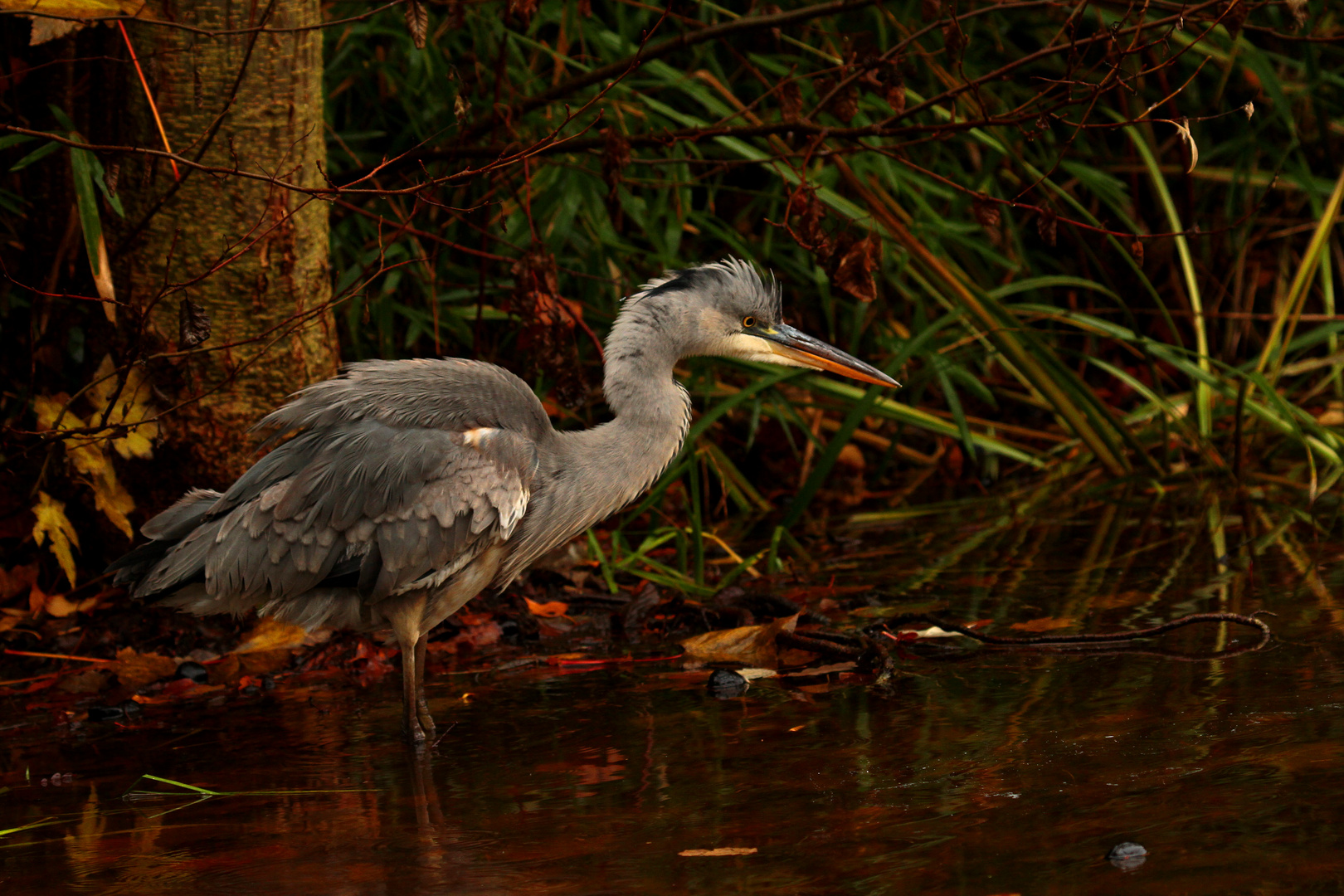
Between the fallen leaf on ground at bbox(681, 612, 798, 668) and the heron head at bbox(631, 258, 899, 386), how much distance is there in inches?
38.6

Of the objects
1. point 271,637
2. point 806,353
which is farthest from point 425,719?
point 806,353

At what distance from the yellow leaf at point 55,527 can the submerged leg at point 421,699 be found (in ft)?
4.54

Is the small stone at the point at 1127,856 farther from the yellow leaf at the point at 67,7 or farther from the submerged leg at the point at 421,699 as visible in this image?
the yellow leaf at the point at 67,7

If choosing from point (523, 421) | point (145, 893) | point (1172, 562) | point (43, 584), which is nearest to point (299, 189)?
point (523, 421)

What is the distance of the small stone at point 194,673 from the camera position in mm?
4648

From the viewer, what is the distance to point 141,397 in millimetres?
4977

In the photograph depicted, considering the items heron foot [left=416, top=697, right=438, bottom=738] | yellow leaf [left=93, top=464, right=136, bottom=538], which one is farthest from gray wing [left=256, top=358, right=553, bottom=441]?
yellow leaf [left=93, top=464, right=136, bottom=538]

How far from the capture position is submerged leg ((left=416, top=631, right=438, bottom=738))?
3908 millimetres

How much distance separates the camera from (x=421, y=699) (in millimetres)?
4012

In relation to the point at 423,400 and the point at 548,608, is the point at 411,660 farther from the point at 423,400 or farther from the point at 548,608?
the point at 548,608

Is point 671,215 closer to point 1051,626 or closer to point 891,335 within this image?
point 891,335

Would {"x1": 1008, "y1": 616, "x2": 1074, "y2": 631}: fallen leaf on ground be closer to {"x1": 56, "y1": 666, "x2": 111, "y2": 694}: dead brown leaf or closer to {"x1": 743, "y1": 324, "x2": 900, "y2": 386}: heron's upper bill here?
{"x1": 743, "y1": 324, "x2": 900, "y2": 386}: heron's upper bill

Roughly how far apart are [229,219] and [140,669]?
5.23ft

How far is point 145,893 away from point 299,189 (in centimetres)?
A: 190
